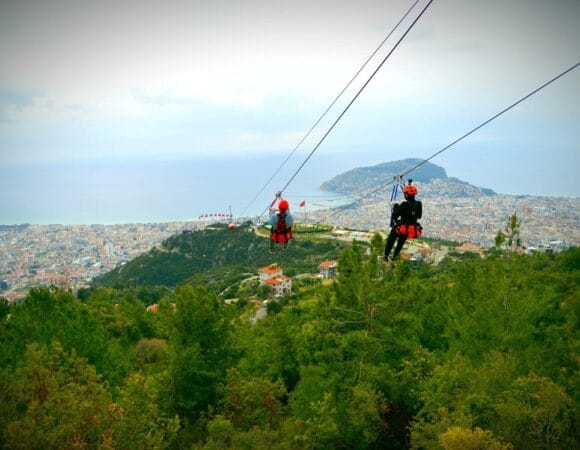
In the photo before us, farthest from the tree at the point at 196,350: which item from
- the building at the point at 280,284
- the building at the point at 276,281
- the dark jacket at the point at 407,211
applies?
the building at the point at 280,284

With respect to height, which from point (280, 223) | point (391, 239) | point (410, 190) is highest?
point (410, 190)

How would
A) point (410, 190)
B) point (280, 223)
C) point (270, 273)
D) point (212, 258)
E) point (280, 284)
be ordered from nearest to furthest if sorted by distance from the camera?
point (410, 190) → point (280, 223) → point (280, 284) → point (270, 273) → point (212, 258)

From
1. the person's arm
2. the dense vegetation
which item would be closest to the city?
the dense vegetation

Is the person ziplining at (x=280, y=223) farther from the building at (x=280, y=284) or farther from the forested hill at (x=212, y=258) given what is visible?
the forested hill at (x=212, y=258)

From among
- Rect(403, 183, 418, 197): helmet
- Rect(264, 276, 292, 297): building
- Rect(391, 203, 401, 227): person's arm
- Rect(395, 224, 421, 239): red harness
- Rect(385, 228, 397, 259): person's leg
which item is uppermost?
Rect(403, 183, 418, 197): helmet

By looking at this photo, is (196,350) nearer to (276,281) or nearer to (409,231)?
(409,231)

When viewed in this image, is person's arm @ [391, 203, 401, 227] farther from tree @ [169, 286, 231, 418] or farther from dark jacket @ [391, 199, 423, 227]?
tree @ [169, 286, 231, 418]

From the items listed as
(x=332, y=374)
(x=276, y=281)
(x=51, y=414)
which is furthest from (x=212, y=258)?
(x=51, y=414)

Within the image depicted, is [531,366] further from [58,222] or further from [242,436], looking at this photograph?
[58,222]
